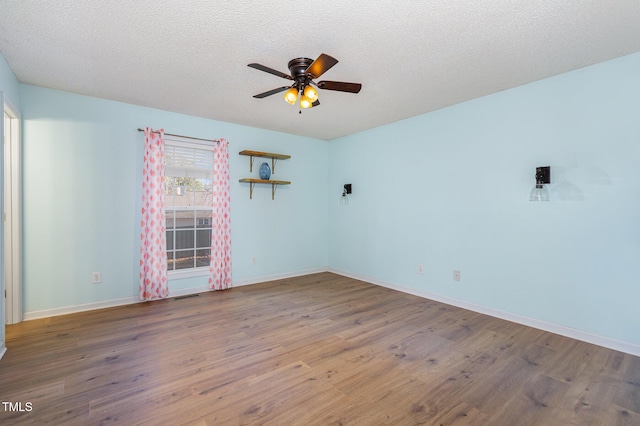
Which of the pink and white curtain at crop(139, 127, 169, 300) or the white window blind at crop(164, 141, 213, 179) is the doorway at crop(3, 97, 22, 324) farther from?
the white window blind at crop(164, 141, 213, 179)

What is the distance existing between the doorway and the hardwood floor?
0.26 metres

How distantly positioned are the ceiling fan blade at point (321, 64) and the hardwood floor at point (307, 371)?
7.63ft

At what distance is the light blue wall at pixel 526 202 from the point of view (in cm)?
262

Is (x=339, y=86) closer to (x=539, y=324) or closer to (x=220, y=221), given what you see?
(x=220, y=221)

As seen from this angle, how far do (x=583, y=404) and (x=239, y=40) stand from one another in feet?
11.6

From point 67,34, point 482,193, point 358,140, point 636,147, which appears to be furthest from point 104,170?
point 636,147

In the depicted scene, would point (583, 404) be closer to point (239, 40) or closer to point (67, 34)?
point (239, 40)

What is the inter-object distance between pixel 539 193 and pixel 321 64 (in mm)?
2605

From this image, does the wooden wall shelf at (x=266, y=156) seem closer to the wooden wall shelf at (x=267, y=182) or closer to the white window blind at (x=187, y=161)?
the wooden wall shelf at (x=267, y=182)

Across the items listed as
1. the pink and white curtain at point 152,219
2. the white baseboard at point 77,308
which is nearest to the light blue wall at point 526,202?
the pink and white curtain at point 152,219

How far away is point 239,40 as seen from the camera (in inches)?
92.5

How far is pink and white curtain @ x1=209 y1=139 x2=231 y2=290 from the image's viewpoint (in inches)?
174

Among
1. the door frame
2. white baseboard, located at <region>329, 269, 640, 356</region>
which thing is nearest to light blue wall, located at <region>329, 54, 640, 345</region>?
white baseboard, located at <region>329, 269, 640, 356</region>

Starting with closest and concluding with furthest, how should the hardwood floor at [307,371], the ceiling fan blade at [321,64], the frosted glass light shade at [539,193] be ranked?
the hardwood floor at [307,371]
the ceiling fan blade at [321,64]
the frosted glass light shade at [539,193]
